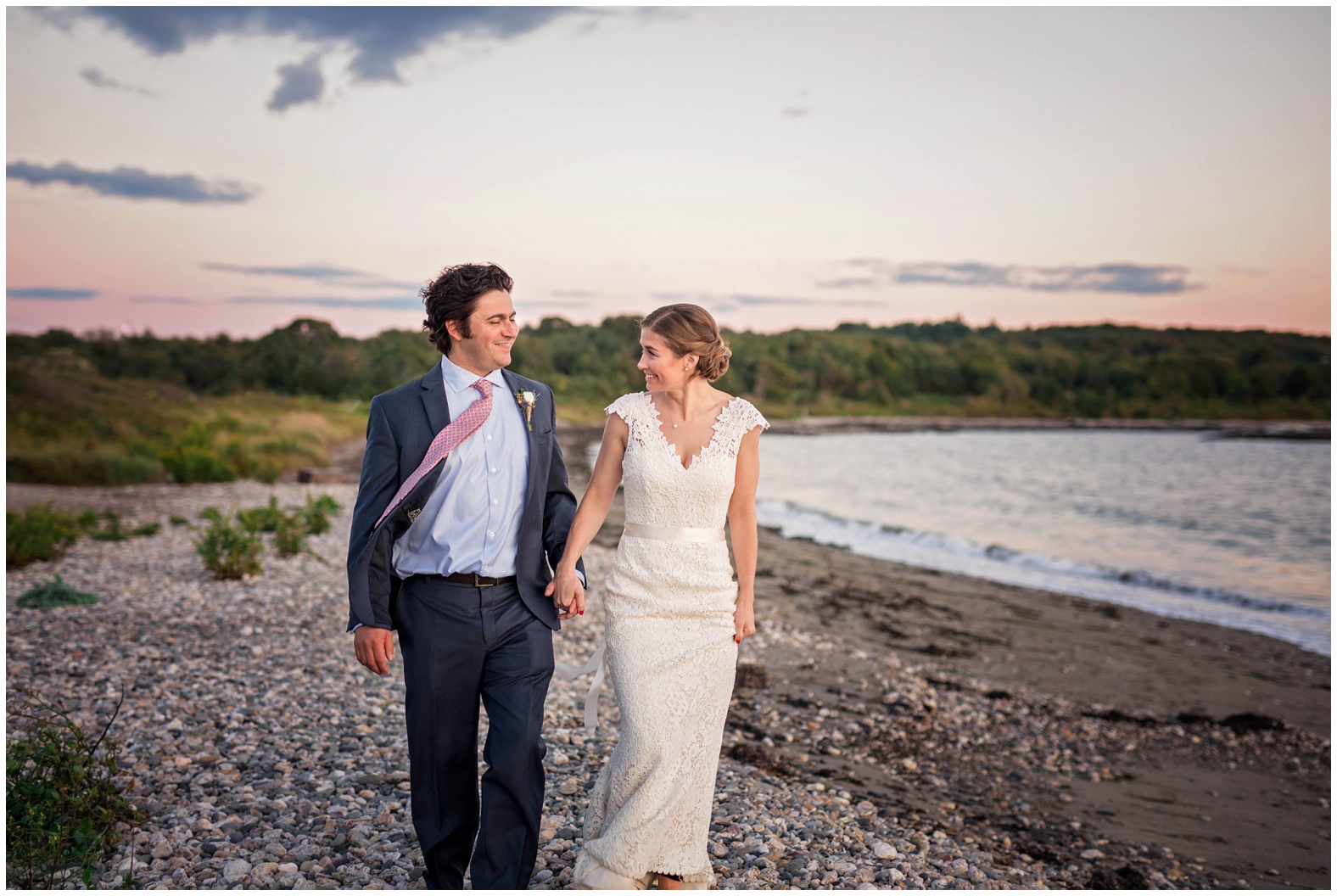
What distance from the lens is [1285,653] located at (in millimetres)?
10508

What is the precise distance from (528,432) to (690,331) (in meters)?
0.73

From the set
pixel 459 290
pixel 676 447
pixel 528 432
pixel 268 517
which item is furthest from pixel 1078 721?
pixel 268 517

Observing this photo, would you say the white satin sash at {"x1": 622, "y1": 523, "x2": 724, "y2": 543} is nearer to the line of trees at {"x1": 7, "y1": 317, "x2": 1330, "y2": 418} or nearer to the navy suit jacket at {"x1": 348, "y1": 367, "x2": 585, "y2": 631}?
the navy suit jacket at {"x1": 348, "y1": 367, "x2": 585, "y2": 631}

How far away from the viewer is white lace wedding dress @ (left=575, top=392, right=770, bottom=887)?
135 inches

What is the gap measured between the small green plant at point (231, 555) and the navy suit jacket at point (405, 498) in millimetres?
7212

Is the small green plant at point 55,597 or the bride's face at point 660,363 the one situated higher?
the bride's face at point 660,363

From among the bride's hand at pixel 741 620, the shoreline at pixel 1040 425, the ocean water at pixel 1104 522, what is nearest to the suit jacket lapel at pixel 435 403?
the bride's hand at pixel 741 620

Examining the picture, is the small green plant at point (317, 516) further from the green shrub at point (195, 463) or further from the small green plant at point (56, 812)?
the small green plant at point (56, 812)

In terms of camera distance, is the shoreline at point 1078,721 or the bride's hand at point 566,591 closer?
the bride's hand at point 566,591

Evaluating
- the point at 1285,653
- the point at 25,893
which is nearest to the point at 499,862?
the point at 25,893

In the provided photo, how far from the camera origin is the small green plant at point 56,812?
3619 millimetres

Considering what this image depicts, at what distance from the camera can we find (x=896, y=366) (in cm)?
10825

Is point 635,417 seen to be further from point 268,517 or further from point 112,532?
point 112,532

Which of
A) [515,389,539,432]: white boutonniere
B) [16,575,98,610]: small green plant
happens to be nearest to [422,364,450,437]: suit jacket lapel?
[515,389,539,432]: white boutonniere
